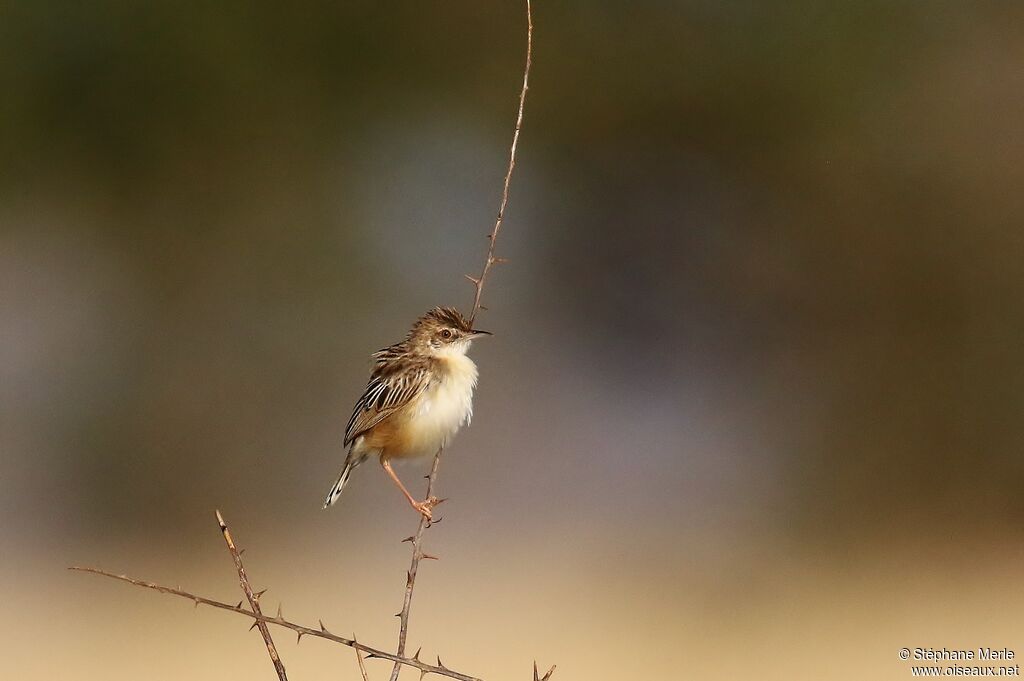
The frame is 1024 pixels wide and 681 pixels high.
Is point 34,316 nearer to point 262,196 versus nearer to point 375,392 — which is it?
point 262,196

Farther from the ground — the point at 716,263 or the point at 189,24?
the point at 189,24

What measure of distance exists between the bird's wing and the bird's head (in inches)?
1.9

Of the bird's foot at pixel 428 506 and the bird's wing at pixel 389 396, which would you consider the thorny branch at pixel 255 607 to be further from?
the bird's wing at pixel 389 396

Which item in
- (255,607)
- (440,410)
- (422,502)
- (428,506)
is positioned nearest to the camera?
(255,607)

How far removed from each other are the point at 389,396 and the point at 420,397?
6cm

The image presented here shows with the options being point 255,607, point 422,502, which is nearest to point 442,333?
point 422,502

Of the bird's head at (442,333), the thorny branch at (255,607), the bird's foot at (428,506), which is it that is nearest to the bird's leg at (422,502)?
the bird's foot at (428,506)

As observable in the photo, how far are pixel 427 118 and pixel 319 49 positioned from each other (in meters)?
0.86

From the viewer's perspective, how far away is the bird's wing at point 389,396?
2.16 meters

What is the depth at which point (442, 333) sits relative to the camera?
7.20ft

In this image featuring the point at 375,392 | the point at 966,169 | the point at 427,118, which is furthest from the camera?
the point at 427,118

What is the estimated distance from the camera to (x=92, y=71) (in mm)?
6570

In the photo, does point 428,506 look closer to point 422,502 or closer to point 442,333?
point 422,502

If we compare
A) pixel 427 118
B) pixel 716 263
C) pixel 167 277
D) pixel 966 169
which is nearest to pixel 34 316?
pixel 167 277
